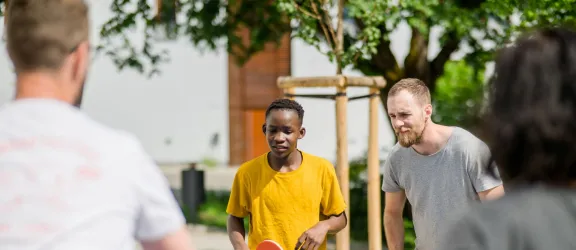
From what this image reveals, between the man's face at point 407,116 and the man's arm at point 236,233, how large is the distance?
1.03m

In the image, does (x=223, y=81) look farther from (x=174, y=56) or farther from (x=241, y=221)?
(x=241, y=221)

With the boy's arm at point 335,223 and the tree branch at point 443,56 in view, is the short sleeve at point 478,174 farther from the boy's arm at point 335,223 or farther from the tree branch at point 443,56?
the tree branch at point 443,56

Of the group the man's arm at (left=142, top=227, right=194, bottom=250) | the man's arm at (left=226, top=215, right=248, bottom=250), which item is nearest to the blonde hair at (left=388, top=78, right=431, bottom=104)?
the man's arm at (left=226, top=215, right=248, bottom=250)

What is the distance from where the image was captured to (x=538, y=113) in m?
1.68

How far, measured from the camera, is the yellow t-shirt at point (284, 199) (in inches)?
198

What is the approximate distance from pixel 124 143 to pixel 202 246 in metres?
9.24

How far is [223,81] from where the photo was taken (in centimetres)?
2364

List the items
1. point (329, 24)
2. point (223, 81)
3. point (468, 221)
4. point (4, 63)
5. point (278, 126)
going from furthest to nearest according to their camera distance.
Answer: point (223, 81) → point (4, 63) → point (329, 24) → point (278, 126) → point (468, 221)

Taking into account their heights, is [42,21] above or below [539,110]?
above

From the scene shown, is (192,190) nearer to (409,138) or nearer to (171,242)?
(409,138)

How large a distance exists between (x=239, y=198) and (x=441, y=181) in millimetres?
1185

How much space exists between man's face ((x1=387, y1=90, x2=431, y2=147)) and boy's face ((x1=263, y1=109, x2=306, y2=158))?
0.60 metres

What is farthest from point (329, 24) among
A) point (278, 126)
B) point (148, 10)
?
point (148, 10)

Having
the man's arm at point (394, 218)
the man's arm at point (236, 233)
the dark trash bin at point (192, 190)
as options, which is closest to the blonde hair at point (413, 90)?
the man's arm at point (394, 218)
